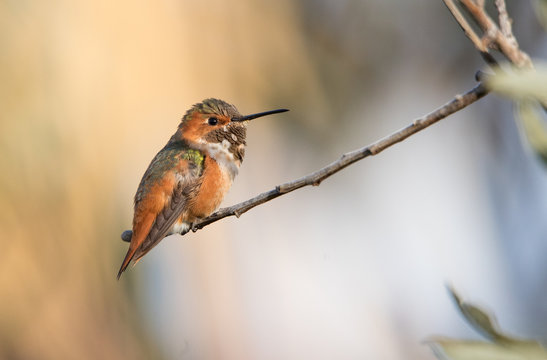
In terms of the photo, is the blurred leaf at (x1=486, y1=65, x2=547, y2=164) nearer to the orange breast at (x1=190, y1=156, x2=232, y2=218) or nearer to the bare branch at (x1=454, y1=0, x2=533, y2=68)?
the bare branch at (x1=454, y1=0, x2=533, y2=68)

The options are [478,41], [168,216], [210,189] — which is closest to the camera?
[478,41]

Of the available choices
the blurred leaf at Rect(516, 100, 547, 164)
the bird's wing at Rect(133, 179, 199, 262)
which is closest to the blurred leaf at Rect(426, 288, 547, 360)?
the blurred leaf at Rect(516, 100, 547, 164)

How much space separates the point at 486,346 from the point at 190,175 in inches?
89.8

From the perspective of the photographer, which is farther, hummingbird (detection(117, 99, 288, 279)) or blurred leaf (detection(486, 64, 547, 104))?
hummingbird (detection(117, 99, 288, 279))

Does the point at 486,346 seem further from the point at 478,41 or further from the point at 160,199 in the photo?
the point at 160,199

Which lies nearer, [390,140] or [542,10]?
[542,10]

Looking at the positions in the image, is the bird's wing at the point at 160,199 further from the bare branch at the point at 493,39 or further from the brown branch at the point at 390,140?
the bare branch at the point at 493,39

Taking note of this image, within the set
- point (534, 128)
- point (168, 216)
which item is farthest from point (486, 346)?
point (168, 216)

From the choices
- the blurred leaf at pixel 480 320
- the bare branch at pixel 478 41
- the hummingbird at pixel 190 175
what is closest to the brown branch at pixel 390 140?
the bare branch at pixel 478 41

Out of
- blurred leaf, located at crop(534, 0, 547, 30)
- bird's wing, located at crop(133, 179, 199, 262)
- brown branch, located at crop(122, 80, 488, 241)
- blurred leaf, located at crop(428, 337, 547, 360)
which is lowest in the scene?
blurred leaf, located at crop(428, 337, 547, 360)

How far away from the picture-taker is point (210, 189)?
9.72 ft

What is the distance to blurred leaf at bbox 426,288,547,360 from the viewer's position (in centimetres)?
78

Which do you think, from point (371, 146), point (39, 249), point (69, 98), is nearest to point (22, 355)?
point (39, 249)

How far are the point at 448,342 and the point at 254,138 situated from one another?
5523 millimetres
